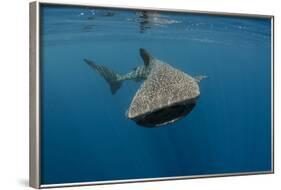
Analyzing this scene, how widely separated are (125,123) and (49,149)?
0.70 m

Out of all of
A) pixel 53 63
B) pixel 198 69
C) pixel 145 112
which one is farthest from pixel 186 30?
pixel 53 63

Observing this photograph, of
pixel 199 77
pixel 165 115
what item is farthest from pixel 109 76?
pixel 199 77

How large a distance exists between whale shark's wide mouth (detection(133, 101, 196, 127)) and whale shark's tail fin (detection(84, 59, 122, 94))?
333 mm

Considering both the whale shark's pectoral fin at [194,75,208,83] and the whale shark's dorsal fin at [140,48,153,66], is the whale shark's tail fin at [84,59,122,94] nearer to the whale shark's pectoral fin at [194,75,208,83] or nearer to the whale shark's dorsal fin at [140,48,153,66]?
the whale shark's dorsal fin at [140,48,153,66]

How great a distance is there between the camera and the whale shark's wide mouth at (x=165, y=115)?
6180 millimetres

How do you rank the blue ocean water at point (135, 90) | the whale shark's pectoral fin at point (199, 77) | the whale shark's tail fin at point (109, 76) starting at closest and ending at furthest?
the blue ocean water at point (135, 90), the whale shark's tail fin at point (109, 76), the whale shark's pectoral fin at point (199, 77)

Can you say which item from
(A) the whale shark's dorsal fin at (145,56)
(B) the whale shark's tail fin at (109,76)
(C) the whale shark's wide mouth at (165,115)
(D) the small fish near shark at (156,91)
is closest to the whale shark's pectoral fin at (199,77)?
(D) the small fish near shark at (156,91)

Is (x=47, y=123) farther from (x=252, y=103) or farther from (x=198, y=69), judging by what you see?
(x=252, y=103)

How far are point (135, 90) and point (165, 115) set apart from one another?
363 millimetres

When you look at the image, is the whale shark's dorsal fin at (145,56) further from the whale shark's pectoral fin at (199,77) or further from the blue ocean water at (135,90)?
the whale shark's pectoral fin at (199,77)

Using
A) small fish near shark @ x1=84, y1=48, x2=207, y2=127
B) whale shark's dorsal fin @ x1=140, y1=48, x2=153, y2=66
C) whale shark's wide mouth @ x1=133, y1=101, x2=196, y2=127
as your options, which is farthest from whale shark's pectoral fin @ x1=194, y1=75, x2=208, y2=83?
whale shark's dorsal fin @ x1=140, y1=48, x2=153, y2=66

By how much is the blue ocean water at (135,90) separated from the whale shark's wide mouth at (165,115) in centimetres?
5

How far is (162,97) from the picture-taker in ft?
20.3

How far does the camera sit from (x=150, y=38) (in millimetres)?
6195
